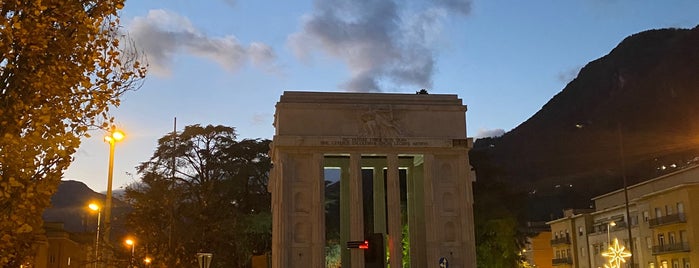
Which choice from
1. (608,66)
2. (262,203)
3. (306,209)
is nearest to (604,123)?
(608,66)

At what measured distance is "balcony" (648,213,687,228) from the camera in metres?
58.6

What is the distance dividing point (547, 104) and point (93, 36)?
625 feet

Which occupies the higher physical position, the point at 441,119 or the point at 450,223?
the point at 441,119

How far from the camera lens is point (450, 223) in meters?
43.1

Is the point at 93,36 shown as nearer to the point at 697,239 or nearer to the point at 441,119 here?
the point at 441,119

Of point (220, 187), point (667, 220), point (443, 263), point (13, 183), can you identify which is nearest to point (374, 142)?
point (443, 263)

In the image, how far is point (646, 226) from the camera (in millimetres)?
65188

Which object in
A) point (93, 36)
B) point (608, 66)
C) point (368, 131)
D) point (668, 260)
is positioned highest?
point (608, 66)

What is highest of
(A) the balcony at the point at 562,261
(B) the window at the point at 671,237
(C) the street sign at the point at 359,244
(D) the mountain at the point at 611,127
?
(D) the mountain at the point at 611,127

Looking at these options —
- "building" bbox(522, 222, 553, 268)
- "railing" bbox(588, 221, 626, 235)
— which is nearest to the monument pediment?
"railing" bbox(588, 221, 626, 235)

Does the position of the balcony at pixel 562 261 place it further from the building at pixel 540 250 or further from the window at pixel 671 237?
the window at pixel 671 237

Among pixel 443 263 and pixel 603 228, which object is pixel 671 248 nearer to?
pixel 603 228

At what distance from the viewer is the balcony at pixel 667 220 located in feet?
192

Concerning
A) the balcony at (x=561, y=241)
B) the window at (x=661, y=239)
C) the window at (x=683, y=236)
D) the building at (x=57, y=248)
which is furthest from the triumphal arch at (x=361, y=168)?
the balcony at (x=561, y=241)
